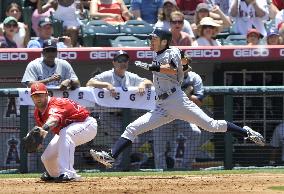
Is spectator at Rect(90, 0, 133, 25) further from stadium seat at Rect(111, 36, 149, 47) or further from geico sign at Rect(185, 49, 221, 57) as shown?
geico sign at Rect(185, 49, 221, 57)

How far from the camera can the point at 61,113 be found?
912 centimetres

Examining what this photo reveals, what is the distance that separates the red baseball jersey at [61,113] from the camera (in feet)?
29.6

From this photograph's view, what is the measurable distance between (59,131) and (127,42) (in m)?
3.54

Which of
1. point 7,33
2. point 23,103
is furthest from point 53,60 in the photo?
point 7,33

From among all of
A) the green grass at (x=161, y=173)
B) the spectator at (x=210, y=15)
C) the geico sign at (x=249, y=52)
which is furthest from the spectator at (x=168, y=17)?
the green grass at (x=161, y=173)

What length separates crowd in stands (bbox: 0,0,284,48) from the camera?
41.1 feet

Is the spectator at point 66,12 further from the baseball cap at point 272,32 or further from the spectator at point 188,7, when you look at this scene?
the baseball cap at point 272,32

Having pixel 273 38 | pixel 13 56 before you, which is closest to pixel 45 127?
pixel 13 56

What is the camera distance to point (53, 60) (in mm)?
10945

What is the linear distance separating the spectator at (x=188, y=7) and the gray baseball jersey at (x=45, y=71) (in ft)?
11.5

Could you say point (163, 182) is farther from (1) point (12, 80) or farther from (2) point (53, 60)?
(1) point (12, 80)

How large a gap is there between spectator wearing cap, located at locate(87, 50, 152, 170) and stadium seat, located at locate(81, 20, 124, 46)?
1569 millimetres

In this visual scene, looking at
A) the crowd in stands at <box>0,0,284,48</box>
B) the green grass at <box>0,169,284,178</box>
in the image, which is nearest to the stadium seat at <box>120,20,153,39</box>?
the crowd in stands at <box>0,0,284,48</box>

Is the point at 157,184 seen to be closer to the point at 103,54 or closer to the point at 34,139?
the point at 34,139
